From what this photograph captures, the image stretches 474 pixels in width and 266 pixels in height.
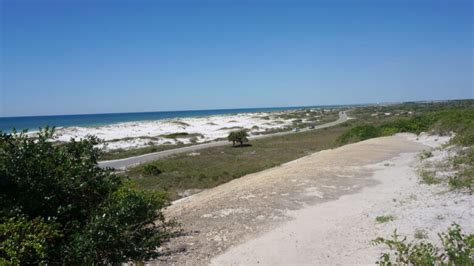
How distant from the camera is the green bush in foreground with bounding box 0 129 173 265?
513cm

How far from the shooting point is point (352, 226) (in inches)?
314

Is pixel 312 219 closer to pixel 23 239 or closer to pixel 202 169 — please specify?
pixel 23 239

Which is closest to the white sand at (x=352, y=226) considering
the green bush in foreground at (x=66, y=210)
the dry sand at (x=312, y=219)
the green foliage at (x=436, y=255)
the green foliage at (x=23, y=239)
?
the dry sand at (x=312, y=219)

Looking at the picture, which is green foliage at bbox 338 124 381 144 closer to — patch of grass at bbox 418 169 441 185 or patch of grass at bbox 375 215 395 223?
patch of grass at bbox 418 169 441 185

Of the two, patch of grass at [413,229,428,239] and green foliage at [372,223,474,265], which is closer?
green foliage at [372,223,474,265]

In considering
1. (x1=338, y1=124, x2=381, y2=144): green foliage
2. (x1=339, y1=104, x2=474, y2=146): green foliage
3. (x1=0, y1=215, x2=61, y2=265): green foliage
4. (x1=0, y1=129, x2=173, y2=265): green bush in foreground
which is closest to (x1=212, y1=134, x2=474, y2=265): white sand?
(x1=0, y1=129, x2=173, y2=265): green bush in foreground

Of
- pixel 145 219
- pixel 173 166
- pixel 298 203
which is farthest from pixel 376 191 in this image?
pixel 173 166

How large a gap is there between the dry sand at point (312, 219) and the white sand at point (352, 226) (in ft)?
0.06

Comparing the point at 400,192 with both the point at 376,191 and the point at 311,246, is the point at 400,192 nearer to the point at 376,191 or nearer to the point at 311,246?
the point at 376,191

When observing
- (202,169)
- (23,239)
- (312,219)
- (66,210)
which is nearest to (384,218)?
(312,219)

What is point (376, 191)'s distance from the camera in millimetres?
11484

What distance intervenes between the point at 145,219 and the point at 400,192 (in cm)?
810

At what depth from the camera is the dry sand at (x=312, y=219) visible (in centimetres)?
668

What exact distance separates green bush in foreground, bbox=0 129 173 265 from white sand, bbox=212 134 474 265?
1.73m
